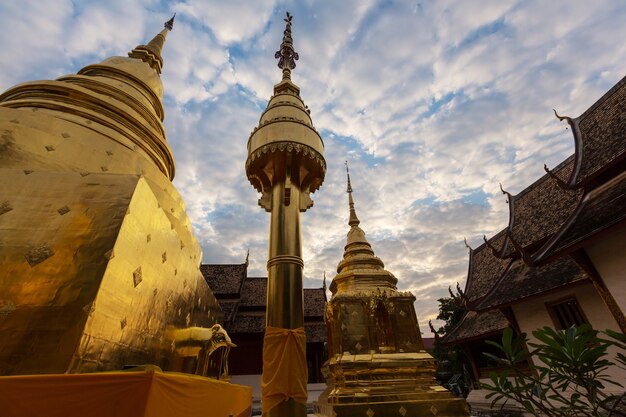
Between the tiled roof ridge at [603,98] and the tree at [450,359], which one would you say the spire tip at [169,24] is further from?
the tree at [450,359]

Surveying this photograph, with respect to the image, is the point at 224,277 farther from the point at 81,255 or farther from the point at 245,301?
the point at 81,255

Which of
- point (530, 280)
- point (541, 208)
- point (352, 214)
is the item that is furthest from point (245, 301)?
point (541, 208)

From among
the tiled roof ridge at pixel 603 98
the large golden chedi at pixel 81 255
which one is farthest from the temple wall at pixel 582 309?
the large golden chedi at pixel 81 255

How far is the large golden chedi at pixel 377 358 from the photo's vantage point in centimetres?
490

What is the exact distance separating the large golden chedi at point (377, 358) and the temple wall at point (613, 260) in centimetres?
411

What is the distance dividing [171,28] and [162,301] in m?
12.8

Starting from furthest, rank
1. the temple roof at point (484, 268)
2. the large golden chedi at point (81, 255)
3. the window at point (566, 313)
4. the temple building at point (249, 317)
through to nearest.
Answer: the temple building at point (249, 317)
the temple roof at point (484, 268)
the window at point (566, 313)
the large golden chedi at point (81, 255)

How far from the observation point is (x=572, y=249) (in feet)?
20.7

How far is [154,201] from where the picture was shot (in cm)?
356

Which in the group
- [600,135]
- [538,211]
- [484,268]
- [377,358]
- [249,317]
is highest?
[600,135]

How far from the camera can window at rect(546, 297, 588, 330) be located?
7.53m

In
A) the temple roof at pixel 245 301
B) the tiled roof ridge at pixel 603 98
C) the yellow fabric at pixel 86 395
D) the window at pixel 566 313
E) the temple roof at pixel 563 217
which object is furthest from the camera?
the temple roof at pixel 245 301

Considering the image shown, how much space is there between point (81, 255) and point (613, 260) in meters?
9.31

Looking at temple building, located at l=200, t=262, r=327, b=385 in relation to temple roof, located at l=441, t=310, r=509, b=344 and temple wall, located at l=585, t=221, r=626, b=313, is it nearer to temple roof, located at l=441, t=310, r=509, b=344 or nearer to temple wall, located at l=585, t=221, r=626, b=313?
temple roof, located at l=441, t=310, r=509, b=344
